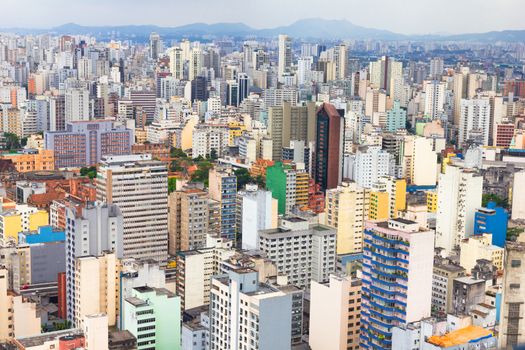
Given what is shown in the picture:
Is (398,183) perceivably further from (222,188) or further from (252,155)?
(252,155)

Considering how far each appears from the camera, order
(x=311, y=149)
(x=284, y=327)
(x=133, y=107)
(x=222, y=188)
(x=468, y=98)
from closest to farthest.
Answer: (x=284, y=327)
(x=222, y=188)
(x=311, y=149)
(x=468, y=98)
(x=133, y=107)

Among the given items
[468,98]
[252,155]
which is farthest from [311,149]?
[468,98]

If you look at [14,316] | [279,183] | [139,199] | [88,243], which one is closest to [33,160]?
[279,183]

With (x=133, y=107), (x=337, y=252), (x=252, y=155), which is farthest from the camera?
(x=133, y=107)

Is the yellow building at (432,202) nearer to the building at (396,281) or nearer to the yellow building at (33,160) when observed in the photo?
the building at (396,281)

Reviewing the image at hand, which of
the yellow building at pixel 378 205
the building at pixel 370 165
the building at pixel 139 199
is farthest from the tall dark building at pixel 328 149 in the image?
the building at pixel 139 199

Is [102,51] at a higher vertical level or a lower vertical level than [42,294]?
higher

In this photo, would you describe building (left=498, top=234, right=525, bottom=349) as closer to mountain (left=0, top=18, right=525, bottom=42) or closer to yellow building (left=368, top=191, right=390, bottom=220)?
mountain (left=0, top=18, right=525, bottom=42)
